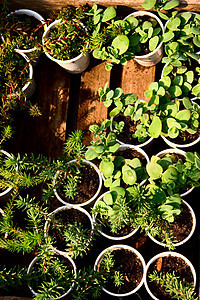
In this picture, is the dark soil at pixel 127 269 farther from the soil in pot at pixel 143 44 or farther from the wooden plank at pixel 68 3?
the wooden plank at pixel 68 3

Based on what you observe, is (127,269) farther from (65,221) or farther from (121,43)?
(121,43)

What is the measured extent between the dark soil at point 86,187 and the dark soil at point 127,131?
26cm

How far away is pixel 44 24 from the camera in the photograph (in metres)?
2.25

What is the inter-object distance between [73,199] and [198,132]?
2.65 feet

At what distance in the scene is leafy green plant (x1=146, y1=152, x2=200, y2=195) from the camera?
6.25 feet

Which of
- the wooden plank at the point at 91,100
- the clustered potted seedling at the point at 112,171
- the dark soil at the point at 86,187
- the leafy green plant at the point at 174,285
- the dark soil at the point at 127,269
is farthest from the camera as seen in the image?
the wooden plank at the point at 91,100

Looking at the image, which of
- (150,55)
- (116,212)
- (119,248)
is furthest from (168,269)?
(150,55)

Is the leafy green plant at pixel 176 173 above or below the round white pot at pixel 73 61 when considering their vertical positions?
below

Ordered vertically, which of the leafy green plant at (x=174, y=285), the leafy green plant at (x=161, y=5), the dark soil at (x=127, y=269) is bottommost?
the dark soil at (x=127, y=269)

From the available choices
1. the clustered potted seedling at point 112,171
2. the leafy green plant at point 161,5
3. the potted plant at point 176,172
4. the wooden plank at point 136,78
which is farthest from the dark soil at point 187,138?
the leafy green plant at point 161,5

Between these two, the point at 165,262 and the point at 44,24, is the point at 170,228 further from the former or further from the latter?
the point at 44,24

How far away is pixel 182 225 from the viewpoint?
1986 mm

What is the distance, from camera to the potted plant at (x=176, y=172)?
1.91 m

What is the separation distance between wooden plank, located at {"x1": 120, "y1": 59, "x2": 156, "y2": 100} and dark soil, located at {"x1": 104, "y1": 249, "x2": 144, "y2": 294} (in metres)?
0.94
